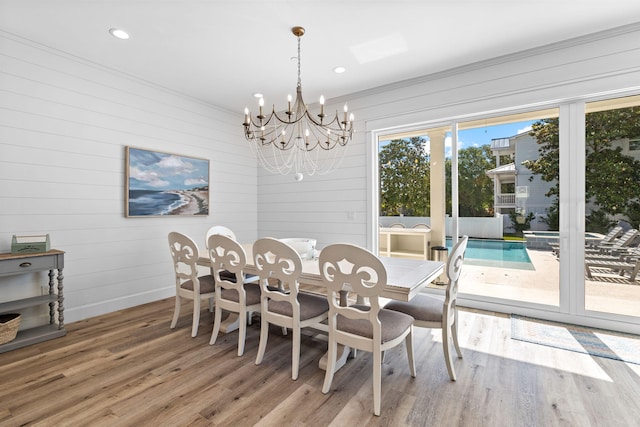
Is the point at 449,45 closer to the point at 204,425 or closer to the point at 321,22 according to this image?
the point at 321,22

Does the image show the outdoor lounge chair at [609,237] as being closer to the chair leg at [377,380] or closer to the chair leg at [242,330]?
the chair leg at [377,380]

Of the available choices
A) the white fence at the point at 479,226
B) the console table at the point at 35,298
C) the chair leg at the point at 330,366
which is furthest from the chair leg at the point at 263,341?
the white fence at the point at 479,226

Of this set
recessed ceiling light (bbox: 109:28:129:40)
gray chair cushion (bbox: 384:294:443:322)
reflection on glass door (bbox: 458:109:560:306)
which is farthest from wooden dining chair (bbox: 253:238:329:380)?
recessed ceiling light (bbox: 109:28:129:40)

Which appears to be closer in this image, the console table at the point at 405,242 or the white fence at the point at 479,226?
the white fence at the point at 479,226

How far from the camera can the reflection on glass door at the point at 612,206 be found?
9.17 ft

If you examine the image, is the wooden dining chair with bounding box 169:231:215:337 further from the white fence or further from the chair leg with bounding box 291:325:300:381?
the white fence

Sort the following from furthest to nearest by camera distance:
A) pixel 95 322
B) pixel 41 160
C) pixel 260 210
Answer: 1. pixel 260 210
2. pixel 95 322
3. pixel 41 160

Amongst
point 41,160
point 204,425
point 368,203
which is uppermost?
point 41,160

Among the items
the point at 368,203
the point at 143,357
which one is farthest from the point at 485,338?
the point at 143,357

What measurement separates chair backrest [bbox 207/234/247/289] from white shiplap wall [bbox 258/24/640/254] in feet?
6.84

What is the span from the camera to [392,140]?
13.4ft

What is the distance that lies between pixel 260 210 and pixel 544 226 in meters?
3.95

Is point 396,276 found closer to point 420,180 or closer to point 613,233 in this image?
point 420,180

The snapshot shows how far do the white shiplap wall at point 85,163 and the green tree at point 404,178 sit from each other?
262cm
